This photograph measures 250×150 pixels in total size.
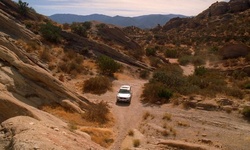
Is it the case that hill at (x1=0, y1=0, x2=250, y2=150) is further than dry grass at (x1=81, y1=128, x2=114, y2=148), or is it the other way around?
dry grass at (x1=81, y1=128, x2=114, y2=148)

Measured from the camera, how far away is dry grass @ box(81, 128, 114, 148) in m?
15.6

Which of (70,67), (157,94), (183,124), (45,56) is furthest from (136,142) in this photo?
(45,56)

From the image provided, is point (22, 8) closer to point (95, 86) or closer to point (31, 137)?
point (95, 86)

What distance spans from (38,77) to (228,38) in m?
55.4

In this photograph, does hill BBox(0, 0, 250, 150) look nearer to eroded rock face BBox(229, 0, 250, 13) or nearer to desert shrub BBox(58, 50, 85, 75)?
desert shrub BBox(58, 50, 85, 75)

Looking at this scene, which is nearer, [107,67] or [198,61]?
[107,67]

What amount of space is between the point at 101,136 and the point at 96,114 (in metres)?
3.28

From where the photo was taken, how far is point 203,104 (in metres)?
22.6

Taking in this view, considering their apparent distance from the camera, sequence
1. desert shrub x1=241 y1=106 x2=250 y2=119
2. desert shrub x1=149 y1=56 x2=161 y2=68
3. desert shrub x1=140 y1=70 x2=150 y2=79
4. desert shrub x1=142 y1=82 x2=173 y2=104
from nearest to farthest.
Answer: desert shrub x1=241 y1=106 x2=250 y2=119 → desert shrub x1=142 y1=82 x2=173 y2=104 → desert shrub x1=140 y1=70 x2=150 y2=79 → desert shrub x1=149 y1=56 x2=161 y2=68

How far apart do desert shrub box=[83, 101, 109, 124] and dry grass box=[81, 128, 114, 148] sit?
2.09m

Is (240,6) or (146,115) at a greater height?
(240,6)

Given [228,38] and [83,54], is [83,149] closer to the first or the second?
[83,54]

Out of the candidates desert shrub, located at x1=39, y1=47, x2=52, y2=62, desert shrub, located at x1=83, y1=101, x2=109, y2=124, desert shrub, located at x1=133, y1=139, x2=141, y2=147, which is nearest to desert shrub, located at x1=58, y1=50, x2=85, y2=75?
desert shrub, located at x1=39, y1=47, x2=52, y2=62

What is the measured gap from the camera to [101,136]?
16234 mm
